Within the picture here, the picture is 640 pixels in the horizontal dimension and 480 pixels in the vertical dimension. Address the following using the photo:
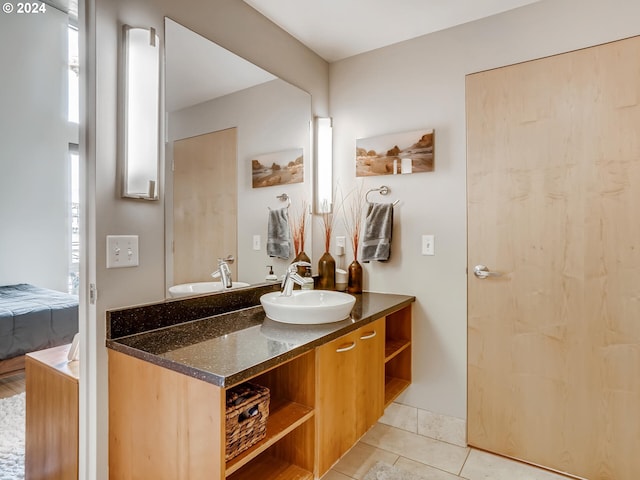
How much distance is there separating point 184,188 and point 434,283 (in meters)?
1.46

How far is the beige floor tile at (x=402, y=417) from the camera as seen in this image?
2.25m

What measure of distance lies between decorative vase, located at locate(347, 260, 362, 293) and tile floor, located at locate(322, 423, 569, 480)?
876 millimetres

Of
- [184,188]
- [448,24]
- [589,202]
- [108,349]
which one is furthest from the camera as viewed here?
[448,24]

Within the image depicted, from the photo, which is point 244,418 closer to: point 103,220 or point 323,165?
point 103,220

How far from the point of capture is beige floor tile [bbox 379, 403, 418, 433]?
7.38 feet

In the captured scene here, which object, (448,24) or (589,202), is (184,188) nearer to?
(448,24)

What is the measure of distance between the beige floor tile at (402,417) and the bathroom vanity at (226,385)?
57cm

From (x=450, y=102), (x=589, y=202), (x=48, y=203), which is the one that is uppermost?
(x=450, y=102)

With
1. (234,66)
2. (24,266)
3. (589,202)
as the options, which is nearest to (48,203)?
(24,266)

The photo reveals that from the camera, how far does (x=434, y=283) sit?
218cm

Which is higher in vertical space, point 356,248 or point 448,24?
point 448,24

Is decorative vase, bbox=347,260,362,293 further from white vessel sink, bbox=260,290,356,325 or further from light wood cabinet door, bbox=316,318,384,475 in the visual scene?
white vessel sink, bbox=260,290,356,325

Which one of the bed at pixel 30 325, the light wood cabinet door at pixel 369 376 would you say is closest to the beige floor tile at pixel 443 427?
the light wood cabinet door at pixel 369 376

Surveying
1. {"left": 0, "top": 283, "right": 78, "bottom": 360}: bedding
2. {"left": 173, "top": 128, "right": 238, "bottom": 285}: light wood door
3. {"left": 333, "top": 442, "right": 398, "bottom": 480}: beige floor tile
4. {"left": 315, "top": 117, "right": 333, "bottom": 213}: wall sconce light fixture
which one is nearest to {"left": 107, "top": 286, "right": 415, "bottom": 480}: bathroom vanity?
{"left": 173, "top": 128, "right": 238, "bottom": 285}: light wood door
